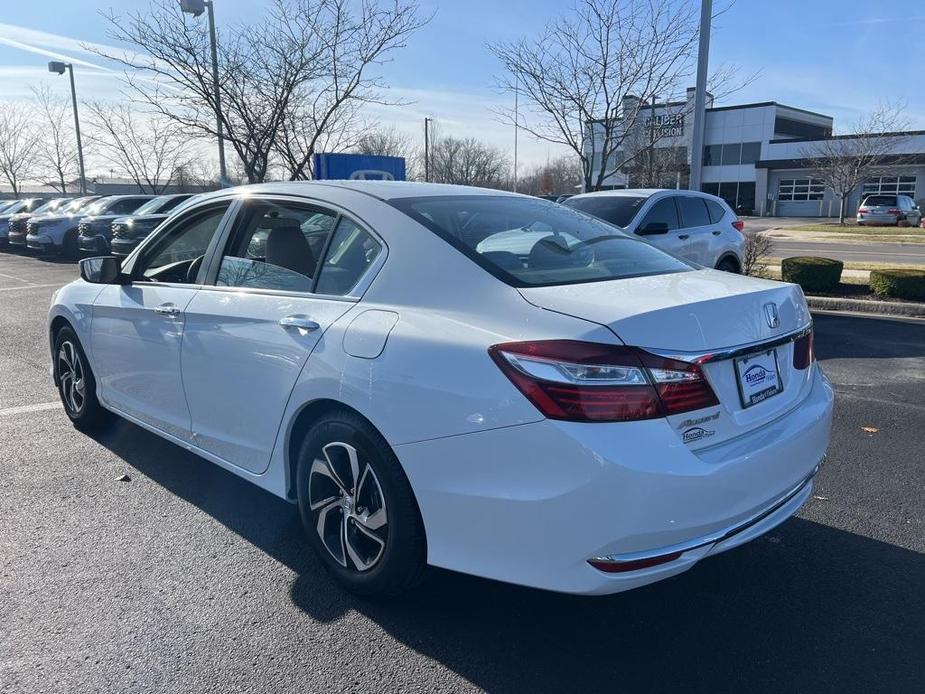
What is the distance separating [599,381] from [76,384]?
4077 mm

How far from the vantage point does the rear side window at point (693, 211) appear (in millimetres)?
9594

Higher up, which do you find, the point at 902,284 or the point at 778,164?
the point at 778,164

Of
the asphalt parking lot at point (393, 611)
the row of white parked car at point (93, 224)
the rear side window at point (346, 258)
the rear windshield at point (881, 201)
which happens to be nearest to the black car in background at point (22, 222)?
the row of white parked car at point (93, 224)

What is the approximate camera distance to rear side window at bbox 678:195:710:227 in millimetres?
9594

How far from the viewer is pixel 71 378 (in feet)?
16.6

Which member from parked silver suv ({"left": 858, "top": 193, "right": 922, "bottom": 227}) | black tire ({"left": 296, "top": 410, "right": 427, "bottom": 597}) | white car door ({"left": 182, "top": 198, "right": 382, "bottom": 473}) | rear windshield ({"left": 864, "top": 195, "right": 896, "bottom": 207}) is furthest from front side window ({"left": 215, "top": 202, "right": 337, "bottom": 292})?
rear windshield ({"left": 864, "top": 195, "right": 896, "bottom": 207})

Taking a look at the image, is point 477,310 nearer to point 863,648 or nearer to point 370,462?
point 370,462

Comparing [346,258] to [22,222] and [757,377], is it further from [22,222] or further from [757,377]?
[22,222]

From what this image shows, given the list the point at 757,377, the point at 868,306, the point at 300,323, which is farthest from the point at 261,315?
the point at 868,306

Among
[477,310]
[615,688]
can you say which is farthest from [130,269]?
[615,688]

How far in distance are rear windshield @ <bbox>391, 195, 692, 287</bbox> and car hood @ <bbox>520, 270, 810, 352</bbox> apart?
0.59ft

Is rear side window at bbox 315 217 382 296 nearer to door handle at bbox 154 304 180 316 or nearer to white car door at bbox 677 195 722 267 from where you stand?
door handle at bbox 154 304 180 316

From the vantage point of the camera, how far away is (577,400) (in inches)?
89.0

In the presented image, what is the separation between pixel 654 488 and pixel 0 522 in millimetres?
3305
